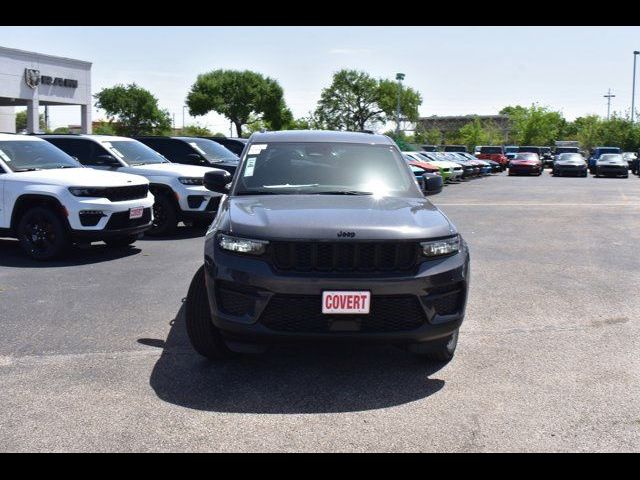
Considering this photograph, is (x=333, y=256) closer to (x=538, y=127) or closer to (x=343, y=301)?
(x=343, y=301)

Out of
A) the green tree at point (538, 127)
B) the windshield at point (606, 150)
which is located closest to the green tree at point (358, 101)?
the green tree at point (538, 127)

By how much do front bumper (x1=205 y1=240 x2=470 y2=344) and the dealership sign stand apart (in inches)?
1649

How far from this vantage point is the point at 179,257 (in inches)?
389

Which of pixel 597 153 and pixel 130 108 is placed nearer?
pixel 597 153

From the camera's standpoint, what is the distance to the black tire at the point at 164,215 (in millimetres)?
12164

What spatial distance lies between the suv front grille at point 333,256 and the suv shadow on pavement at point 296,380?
0.49 metres

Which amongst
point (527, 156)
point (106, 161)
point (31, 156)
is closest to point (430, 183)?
point (31, 156)

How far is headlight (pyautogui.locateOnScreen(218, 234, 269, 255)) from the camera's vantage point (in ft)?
14.8

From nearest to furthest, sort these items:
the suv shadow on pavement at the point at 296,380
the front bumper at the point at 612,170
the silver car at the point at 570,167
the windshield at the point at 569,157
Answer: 1. the suv shadow on pavement at the point at 296,380
2. the front bumper at the point at 612,170
3. the silver car at the point at 570,167
4. the windshield at the point at 569,157

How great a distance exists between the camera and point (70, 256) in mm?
9914

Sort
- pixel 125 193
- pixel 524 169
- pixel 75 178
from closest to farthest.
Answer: pixel 75 178
pixel 125 193
pixel 524 169

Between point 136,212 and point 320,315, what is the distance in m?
6.28

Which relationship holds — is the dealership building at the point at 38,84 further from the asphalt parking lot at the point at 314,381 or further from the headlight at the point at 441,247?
the headlight at the point at 441,247
